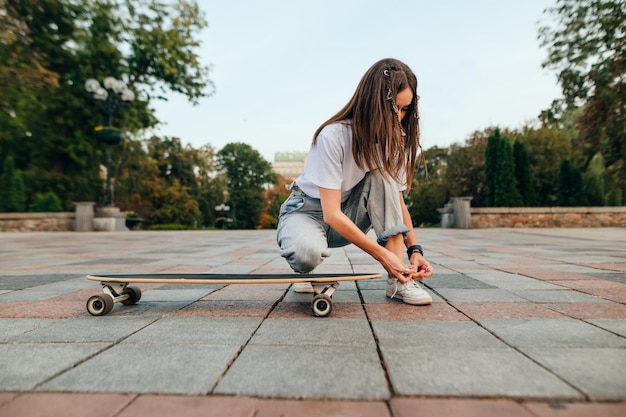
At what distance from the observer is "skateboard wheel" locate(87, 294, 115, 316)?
6.57 ft

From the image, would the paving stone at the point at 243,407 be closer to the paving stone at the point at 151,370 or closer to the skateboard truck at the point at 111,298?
the paving stone at the point at 151,370

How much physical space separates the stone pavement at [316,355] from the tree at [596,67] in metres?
10.3

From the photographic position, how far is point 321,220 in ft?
7.91

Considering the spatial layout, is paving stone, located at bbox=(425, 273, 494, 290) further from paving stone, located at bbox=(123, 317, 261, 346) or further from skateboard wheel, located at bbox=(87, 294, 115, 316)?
skateboard wheel, located at bbox=(87, 294, 115, 316)

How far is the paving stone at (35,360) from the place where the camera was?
3.91 feet

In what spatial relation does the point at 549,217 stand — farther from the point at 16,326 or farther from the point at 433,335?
the point at 16,326

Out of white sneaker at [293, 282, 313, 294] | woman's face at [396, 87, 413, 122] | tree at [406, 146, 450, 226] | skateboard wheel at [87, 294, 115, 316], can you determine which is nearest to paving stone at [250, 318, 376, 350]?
white sneaker at [293, 282, 313, 294]

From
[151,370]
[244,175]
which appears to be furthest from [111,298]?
[244,175]

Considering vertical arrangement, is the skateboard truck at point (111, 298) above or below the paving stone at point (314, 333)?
above

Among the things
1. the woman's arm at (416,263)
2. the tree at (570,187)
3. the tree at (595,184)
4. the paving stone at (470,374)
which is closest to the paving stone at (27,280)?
the woman's arm at (416,263)

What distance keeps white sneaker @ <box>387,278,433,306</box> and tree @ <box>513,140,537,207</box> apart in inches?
651

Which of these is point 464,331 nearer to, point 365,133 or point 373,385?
point 373,385

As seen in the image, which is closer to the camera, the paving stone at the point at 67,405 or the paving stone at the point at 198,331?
the paving stone at the point at 67,405

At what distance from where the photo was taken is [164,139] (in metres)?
34.3
